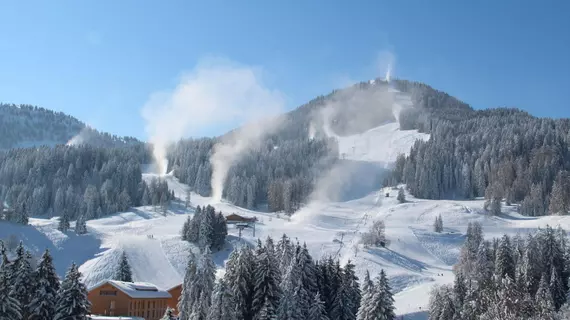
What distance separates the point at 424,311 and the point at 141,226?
77922mm

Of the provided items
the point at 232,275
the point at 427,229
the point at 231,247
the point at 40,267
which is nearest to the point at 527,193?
the point at 427,229

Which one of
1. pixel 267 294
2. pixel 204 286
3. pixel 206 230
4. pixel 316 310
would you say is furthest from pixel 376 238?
pixel 267 294

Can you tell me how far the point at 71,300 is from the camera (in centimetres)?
4131

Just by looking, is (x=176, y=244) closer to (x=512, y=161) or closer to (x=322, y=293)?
(x=322, y=293)

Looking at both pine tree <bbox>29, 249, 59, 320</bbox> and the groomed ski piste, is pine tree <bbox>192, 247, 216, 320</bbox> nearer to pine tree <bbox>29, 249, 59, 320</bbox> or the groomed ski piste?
pine tree <bbox>29, 249, 59, 320</bbox>

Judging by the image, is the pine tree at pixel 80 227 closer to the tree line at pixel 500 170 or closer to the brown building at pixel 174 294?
the brown building at pixel 174 294

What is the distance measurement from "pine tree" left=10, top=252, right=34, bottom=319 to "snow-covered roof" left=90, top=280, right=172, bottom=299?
24313mm

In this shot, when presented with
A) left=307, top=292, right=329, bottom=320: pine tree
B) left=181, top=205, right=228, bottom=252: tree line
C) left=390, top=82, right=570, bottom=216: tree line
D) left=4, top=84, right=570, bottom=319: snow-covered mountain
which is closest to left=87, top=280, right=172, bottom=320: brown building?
left=4, top=84, right=570, bottom=319: snow-covered mountain

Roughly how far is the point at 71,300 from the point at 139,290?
26543 mm

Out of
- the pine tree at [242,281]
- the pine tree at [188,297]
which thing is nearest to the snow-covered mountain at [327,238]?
the pine tree at [242,281]

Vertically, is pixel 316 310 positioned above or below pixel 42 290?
below

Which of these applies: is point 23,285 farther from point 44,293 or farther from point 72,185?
point 72,185

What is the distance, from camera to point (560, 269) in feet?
211

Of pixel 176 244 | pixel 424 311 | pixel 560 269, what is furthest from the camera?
pixel 176 244
